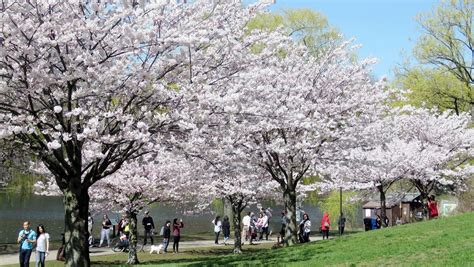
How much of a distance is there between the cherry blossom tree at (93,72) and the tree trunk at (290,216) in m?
9.35

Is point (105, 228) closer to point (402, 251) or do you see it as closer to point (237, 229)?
point (237, 229)

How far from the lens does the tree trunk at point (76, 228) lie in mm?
11781

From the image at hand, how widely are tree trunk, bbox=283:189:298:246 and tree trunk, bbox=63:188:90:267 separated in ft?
32.5

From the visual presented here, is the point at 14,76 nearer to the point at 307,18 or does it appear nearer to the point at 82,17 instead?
the point at 82,17

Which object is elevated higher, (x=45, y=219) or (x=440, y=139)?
(x=440, y=139)

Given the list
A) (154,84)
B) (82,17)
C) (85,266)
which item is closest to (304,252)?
(85,266)

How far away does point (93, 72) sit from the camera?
32.0 feet

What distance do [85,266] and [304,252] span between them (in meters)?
5.47

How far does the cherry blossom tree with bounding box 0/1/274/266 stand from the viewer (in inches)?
382

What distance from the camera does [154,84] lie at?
10.4 m

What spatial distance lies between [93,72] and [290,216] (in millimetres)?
12422

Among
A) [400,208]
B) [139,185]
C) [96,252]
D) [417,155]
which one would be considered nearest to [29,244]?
[139,185]

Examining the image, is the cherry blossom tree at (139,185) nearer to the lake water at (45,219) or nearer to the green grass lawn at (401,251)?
the lake water at (45,219)

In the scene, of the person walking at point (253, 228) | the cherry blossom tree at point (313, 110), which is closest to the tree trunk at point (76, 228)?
the cherry blossom tree at point (313, 110)
